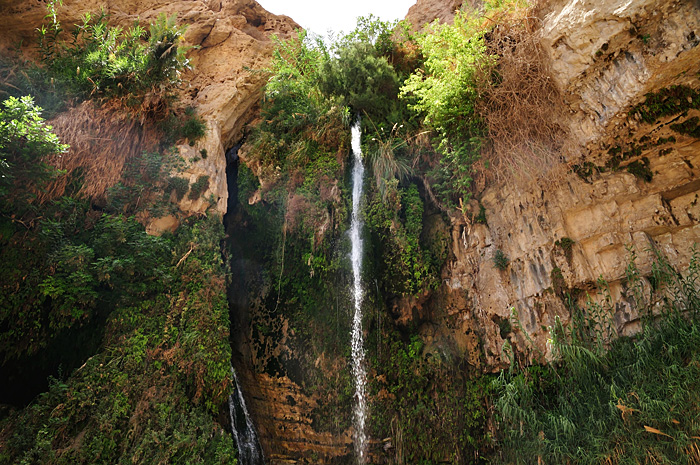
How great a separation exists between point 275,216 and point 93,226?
3913 mm

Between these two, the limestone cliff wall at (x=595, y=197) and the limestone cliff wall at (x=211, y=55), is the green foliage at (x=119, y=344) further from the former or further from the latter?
the limestone cliff wall at (x=595, y=197)

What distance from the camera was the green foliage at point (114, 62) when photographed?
6969mm

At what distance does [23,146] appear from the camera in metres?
5.44

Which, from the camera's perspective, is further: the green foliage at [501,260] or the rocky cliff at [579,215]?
the green foliage at [501,260]

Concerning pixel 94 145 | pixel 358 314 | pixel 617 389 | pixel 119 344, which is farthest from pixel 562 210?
pixel 94 145

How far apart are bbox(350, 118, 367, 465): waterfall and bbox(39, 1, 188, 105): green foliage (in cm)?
461

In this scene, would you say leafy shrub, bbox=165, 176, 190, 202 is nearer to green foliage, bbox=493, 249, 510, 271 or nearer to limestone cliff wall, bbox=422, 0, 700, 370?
limestone cliff wall, bbox=422, 0, 700, 370

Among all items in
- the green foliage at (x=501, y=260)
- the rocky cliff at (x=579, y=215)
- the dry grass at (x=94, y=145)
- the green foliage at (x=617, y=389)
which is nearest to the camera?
the green foliage at (x=617, y=389)

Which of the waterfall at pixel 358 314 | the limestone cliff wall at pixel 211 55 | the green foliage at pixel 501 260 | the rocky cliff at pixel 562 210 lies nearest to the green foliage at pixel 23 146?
the rocky cliff at pixel 562 210

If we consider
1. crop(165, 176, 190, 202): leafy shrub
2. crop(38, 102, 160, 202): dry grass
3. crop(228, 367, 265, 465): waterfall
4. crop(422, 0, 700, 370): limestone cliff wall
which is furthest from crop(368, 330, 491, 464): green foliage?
crop(38, 102, 160, 202): dry grass

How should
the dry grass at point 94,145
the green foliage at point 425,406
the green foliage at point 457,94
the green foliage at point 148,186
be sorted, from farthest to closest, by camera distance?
the green foliage at point 148,186, the green foliage at point 457,94, the dry grass at point 94,145, the green foliage at point 425,406

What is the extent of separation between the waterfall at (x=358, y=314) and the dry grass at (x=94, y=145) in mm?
5001

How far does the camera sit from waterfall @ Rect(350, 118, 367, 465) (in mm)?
6688

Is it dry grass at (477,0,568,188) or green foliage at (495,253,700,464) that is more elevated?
dry grass at (477,0,568,188)
